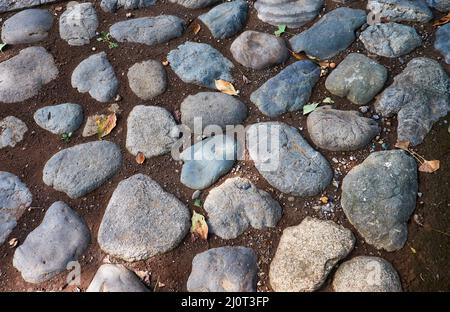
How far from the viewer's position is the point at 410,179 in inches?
83.5

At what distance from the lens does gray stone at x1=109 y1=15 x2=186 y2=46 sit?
2.87 meters

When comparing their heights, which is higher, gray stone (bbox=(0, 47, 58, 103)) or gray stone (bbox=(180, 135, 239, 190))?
gray stone (bbox=(0, 47, 58, 103))

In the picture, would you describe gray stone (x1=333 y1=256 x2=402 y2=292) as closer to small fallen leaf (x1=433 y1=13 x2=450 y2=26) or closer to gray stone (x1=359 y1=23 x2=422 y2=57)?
gray stone (x1=359 y1=23 x2=422 y2=57)

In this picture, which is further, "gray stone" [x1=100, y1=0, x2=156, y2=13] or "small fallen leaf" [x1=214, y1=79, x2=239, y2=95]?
"gray stone" [x1=100, y1=0, x2=156, y2=13]

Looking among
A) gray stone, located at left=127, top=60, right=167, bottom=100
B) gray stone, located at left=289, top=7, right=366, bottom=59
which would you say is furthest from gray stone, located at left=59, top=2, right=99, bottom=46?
gray stone, located at left=289, top=7, right=366, bottom=59

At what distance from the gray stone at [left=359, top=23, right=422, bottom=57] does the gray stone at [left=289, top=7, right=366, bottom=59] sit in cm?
9

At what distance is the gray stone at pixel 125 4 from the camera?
3.10m

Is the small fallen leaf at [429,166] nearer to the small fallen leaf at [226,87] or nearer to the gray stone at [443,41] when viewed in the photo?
the gray stone at [443,41]

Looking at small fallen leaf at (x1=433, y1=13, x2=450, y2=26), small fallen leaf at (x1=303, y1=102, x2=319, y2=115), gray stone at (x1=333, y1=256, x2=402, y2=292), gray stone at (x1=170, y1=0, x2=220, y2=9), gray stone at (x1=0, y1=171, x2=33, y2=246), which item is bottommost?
gray stone at (x1=333, y1=256, x2=402, y2=292)

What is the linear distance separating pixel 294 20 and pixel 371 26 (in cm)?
47

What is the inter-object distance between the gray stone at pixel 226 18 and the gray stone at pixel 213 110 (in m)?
0.54

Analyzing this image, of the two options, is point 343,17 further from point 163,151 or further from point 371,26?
point 163,151

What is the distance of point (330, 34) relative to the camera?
2709mm

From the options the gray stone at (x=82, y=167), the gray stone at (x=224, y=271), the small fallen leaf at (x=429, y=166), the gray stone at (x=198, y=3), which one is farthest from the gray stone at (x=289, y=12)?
the gray stone at (x=224, y=271)
